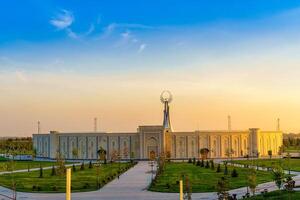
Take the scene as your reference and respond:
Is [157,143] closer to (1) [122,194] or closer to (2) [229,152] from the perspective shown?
(2) [229,152]

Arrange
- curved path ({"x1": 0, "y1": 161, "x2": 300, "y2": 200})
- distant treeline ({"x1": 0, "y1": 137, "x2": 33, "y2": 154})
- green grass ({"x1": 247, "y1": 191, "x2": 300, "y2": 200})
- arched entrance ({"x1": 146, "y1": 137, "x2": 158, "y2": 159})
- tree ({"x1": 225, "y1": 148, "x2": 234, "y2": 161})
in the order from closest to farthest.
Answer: green grass ({"x1": 247, "y1": 191, "x2": 300, "y2": 200}) < curved path ({"x1": 0, "y1": 161, "x2": 300, "y2": 200}) < tree ({"x1": 225, "y1": 148, "x2": 234, "y2": 161}) < arched entrance ({"x1": 146, "y1": 137, "x2": 158, "y2": 159}) < distant treeline ({"x1": 0, "y1": 137, "x2": 33, "y2": 154})

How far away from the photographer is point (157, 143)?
92.9 m

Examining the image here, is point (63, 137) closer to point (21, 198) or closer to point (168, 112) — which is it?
point (168, 112)

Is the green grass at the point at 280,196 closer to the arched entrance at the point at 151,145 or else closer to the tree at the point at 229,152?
the tree at the point at 229,152

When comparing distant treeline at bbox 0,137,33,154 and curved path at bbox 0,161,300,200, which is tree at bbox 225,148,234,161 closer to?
distant treeline at bbox 0,137,33,154

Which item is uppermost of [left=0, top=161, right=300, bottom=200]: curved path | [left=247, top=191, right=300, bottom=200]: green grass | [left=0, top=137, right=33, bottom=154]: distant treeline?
[left=0, top=137, right=33, bottom=154]: distant treeline

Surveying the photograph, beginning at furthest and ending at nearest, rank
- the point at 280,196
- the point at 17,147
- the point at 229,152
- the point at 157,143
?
the point at 17,147 < the point at 229,152 < the point at 157,143 < the point at 280,196

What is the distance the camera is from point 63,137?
324 ft

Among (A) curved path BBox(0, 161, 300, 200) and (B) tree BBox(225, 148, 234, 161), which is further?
(B) tree BBox(225, 148, 234, 161)

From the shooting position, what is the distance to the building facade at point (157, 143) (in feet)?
305

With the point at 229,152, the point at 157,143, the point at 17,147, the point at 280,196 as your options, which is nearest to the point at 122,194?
the point at 280,196

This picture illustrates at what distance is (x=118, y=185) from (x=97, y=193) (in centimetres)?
651

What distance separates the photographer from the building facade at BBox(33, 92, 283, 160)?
92.9m

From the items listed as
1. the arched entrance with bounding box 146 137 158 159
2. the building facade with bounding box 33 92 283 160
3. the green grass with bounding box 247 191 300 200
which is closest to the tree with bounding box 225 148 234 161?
the building facade with bounding box 33 92 283 160
